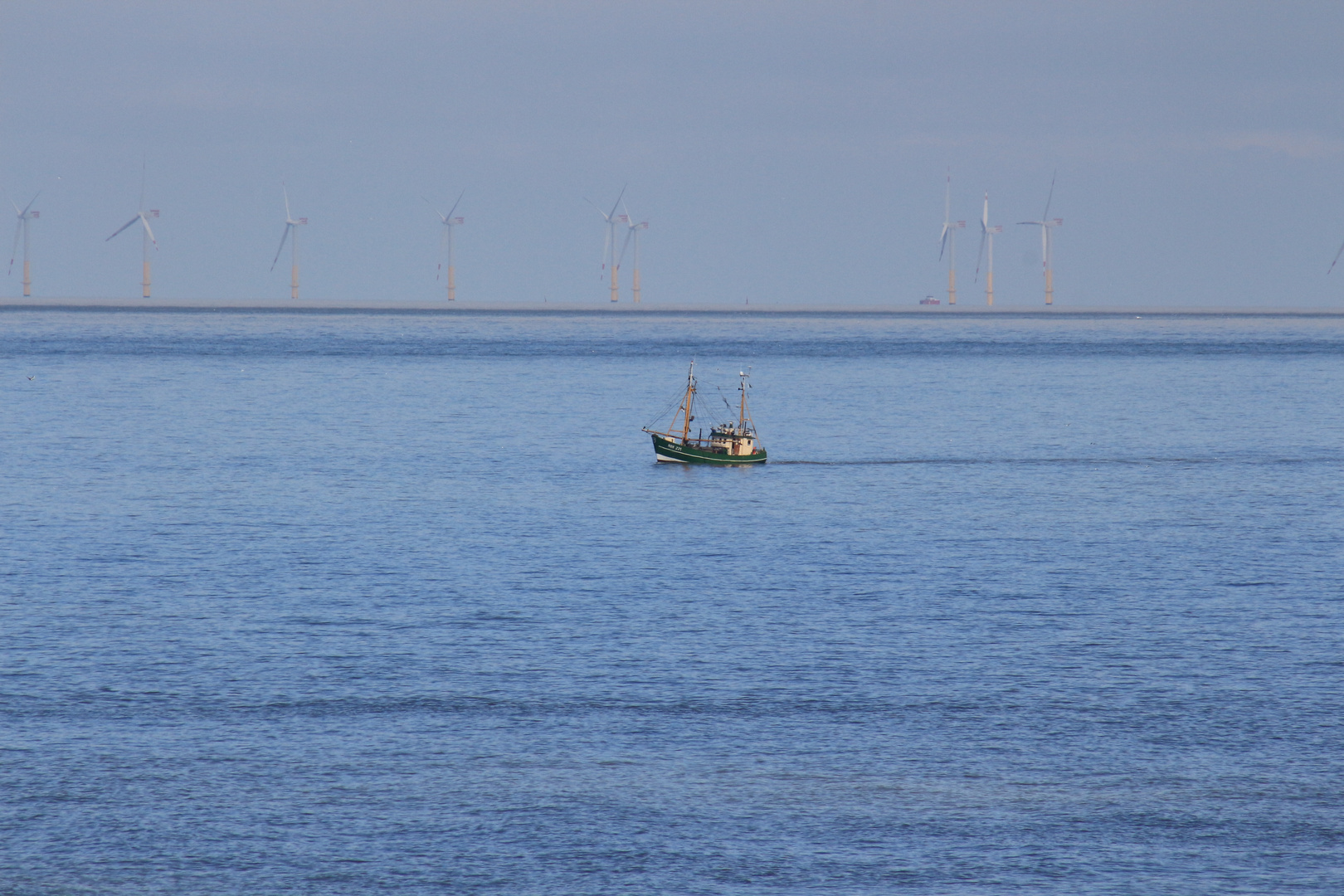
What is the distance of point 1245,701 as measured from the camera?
173 feet

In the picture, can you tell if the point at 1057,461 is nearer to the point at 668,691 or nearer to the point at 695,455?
the point at 695,455

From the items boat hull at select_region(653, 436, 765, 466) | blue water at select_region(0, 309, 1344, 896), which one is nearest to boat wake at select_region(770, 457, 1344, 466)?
boat hull at select_region(653, 436, 765, 466)

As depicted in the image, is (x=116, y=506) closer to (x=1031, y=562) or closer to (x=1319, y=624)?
(x=1031, y=562)

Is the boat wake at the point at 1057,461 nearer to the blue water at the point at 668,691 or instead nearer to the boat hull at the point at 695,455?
the boat hull at the point at 695,455

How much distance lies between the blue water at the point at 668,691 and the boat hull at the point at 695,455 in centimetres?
1863

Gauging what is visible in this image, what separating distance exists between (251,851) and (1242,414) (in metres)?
164

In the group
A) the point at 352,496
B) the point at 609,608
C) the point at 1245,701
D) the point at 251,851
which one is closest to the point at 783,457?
the point at 352,496

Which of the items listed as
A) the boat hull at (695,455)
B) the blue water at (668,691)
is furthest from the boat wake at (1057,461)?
the blue water at (668,691)

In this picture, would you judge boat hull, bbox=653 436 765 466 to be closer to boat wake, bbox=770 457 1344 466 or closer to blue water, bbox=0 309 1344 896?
boat wake, bbox=770 457 1344 466

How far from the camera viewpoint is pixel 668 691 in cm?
5372

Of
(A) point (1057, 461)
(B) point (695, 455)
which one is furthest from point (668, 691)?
(A) point (1057, 461)

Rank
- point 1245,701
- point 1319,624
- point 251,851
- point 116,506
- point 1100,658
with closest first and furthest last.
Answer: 1. point 251,851
2. point 1245,701
3. point 1100,658
4. point 1319,624
5. point 116,506

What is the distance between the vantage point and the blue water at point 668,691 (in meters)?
40.1

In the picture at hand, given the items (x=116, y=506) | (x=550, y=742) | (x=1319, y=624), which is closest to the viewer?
(x=550, y=742)
